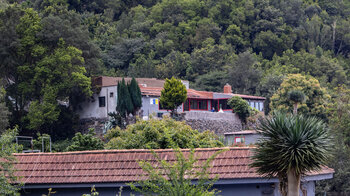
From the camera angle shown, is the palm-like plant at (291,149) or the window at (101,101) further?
the window at (101,101)

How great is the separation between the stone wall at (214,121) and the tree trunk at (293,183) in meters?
39.4

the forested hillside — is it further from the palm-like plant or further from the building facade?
the palm-like plant

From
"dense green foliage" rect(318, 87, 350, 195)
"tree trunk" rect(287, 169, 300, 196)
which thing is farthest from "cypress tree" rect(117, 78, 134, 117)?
"tree trunk" rect(287, 169, 300, 196)

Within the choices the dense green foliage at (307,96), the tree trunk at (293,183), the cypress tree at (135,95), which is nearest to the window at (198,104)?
the dense green foliage at (307,96)

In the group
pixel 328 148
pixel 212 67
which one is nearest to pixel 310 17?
pixel 212 67

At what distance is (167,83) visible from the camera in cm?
5234

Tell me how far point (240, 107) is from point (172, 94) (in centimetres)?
966

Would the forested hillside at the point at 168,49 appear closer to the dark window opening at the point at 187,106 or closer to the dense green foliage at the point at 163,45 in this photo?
the dense green foliage at the point at 163,45

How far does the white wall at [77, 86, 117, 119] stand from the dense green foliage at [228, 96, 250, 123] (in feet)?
37.1

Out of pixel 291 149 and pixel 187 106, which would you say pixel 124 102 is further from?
pixel 291 149

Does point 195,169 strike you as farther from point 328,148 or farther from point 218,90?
point 218,90

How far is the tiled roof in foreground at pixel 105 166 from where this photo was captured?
1561 cm

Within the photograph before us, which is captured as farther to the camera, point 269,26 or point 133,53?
point 269,26

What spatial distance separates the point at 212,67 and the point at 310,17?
37058 millimetres
